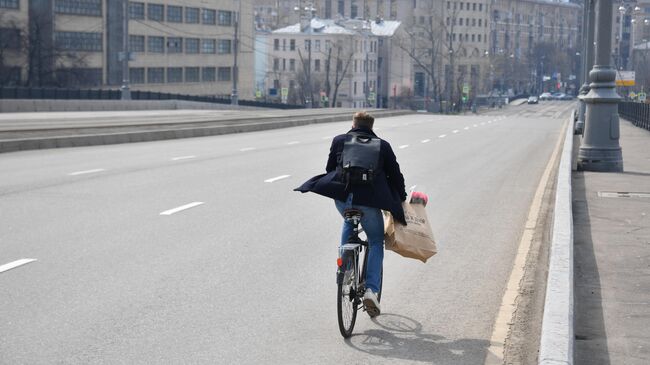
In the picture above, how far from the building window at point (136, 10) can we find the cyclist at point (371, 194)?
9388 centimetres

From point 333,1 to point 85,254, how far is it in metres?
188

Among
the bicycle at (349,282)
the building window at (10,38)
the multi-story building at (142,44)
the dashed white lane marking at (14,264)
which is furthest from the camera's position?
the multi-story building at (142,44)

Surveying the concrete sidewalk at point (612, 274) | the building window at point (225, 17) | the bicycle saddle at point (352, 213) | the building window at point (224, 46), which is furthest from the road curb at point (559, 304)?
the building window at point (225, 17)

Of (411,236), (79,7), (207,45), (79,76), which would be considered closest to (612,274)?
(411,236)

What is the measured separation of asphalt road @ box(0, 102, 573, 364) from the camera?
733cm

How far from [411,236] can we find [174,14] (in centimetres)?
10170

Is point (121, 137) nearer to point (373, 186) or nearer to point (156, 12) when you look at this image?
point (373, 186)

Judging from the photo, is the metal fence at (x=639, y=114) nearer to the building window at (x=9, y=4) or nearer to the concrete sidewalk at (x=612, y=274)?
the concrete sidewalk at (x=612, y=274)

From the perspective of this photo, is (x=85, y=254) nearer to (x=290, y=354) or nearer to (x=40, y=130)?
(x=290, y=354)

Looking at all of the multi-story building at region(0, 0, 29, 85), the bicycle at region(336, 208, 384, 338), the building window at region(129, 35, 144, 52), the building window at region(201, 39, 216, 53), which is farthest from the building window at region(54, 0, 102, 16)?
the bicycle at region(336, 208, 384, 338)

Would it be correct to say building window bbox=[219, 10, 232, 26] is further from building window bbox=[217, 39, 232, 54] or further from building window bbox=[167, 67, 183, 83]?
building window bbox=[167, 67, 183, 83]

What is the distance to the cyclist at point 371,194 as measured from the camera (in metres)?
7.85

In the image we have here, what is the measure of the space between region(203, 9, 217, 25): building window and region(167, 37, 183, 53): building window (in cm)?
645

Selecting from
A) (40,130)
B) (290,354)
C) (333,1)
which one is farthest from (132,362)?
(333,1)
